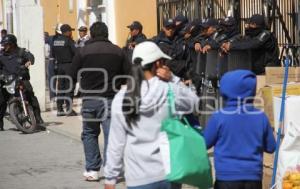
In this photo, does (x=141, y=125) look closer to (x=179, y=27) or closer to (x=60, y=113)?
(x=179, y=27)

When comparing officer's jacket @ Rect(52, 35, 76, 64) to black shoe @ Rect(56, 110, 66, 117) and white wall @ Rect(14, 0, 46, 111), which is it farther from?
black shoe @ Rect(56, 110, 66, 117)

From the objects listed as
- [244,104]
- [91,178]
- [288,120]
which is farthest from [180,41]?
[244,104]

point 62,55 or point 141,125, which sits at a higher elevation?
point 62,55

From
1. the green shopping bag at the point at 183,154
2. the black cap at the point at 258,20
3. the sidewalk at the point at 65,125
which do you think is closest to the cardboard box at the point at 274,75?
the black cap at the point at 258,20

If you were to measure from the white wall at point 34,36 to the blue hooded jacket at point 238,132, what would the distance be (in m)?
12.6

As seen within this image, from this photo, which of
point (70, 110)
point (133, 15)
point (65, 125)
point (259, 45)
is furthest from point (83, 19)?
point (259, 45)

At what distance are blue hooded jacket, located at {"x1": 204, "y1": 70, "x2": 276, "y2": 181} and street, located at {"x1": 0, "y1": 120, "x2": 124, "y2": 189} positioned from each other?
380 cm

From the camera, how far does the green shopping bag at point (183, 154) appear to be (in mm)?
5086

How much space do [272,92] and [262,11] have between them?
5057mm

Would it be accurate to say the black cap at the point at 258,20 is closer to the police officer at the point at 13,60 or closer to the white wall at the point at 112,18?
the police officer at the point at 13,60

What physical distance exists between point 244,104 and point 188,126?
1.58 ft

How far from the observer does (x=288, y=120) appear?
7.30 metres

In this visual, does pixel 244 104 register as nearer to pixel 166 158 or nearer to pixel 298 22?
pixel 166 158

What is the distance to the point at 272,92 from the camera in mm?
7801
